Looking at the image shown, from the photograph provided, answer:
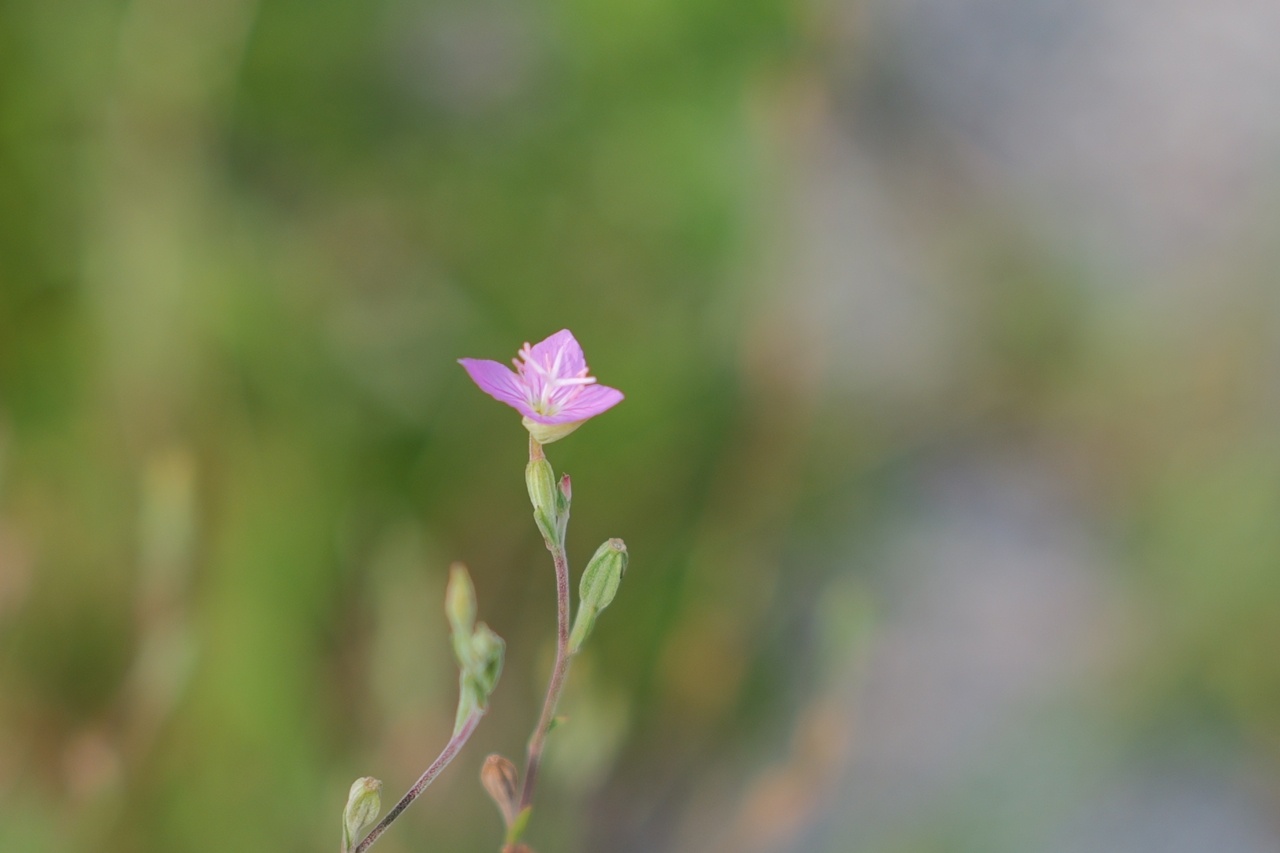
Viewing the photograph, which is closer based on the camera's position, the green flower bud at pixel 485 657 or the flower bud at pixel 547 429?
the green flower bud at pixel 485 657

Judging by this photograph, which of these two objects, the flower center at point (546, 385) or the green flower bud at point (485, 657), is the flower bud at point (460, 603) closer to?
the green flower bud at point (485, 657)

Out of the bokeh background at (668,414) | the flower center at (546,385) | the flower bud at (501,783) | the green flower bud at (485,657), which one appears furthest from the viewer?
the bokeh background at (668,414)

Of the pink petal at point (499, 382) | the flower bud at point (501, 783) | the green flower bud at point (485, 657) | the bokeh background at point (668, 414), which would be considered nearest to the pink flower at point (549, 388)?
the pink petal at point (499, 382)

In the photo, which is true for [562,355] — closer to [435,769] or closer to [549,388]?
[549,388]

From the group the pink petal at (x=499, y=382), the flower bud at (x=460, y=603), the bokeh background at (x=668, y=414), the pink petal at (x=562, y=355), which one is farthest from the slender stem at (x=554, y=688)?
the bokeh background at (x=668, y=414)

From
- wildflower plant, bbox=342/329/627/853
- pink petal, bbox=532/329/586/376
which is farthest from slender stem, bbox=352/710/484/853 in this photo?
pink petal, bbox=532/329/586/376

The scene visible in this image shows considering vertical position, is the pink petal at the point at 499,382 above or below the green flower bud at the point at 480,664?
above

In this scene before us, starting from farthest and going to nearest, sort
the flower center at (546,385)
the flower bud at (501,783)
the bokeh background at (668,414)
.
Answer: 1. the bokeh background at (668,414)
2. the flower center at (546,385)
3. the flower bud at (501,783)

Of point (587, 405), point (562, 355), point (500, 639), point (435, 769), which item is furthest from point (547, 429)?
point (435, 769)

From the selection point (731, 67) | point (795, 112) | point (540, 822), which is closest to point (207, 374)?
point (540, 822)
